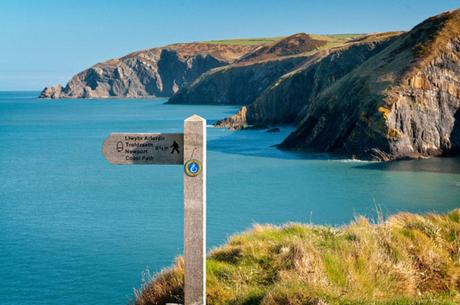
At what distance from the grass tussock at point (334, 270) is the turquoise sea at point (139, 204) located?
8.87 meters

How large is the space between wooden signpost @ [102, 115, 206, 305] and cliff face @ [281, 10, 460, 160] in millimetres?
45683

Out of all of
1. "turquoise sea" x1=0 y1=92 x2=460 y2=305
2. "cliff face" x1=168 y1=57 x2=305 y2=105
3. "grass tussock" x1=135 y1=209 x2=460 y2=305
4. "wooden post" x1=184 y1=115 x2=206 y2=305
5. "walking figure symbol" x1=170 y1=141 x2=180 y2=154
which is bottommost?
"turquoise sea" x1=0 y1=92 x2=460 y2=305

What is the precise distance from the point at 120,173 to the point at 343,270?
1657 inches

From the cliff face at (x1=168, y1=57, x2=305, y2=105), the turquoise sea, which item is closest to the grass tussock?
the turquoise sea

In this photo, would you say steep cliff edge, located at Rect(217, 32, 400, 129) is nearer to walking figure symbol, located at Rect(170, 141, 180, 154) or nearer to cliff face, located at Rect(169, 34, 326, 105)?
cliff face, located at Rect(169, 34, 326, 105)

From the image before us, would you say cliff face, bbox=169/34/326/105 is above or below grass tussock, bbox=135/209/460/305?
above

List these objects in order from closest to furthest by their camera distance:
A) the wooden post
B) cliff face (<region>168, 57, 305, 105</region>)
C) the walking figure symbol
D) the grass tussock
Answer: the grass tussock < the wooden post < the walking figure symbol < cliff face (<region>168, 57, 305, 105</region>)

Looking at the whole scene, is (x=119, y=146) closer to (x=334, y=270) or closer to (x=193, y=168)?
(x=193, y=168)

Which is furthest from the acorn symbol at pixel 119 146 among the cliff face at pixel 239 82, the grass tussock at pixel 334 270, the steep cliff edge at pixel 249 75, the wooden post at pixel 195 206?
the steep cliff edge at pixel 249 75

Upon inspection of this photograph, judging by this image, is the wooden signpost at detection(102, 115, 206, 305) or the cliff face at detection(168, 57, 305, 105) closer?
the wooden signpost at detection(102, 115, 206, 305)

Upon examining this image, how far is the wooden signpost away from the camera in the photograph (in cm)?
797

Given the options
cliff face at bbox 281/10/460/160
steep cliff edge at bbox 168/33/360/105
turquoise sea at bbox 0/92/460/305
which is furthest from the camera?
steep cliff edge at bbox 168/33/360/105

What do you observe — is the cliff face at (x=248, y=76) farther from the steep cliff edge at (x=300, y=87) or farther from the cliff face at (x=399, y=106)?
the cliff face at (x=399, y=106)

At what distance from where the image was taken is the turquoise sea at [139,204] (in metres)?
21.2
